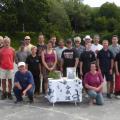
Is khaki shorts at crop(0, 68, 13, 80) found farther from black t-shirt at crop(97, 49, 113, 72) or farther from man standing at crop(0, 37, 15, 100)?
black t-shirt at crop(97, 49, 113, 72)

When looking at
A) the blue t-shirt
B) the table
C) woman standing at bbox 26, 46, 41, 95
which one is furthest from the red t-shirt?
the table

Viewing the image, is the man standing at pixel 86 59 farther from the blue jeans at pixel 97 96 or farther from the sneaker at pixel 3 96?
the sneaker at pixel 3 96

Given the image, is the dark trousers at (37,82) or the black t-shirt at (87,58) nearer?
the black t-shirt at (87,58)

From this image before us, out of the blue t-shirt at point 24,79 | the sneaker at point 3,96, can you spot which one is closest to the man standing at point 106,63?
the blue t-shirt at point 24,79

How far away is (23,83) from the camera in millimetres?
11086

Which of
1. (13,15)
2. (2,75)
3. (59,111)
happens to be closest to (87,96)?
(59,111)

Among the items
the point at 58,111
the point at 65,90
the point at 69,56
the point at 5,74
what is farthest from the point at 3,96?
the point at 69,56

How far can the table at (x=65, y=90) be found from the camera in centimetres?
1093

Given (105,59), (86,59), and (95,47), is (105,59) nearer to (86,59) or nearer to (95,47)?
(86,59)

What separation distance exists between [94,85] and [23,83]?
1834mm

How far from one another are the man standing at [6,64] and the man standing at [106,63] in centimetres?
237

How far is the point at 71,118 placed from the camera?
9.71m

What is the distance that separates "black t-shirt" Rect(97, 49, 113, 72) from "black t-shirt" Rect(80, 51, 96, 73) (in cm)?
21

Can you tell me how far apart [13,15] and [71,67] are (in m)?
40.2
